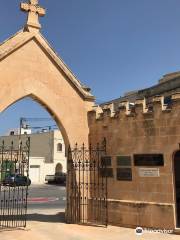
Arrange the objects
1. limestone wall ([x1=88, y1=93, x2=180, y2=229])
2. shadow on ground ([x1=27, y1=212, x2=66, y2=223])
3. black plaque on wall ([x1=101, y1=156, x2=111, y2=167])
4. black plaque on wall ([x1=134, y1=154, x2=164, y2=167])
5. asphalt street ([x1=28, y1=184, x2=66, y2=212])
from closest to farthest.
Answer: limestone wall ([x1=88, y1=93, x2=180, y2=229]), black plaque on wall ([x1=134, y1=154, x2=164, y2=167]), black plaque on wall ([x1=101, y1=156, x2=111, y2=167]), shadow on ground ([x1=27, y1=212, x2=66, y2=223]), asphalt street ([x1=28, y1=184, x2=66, y2=212])

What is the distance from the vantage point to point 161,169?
1163cm

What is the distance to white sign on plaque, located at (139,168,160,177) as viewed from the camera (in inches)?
463

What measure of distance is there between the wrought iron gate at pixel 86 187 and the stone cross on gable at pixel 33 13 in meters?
5.04

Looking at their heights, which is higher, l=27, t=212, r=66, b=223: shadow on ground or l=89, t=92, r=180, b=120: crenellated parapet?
l=89, t=92, r=180, b=120: crenellated parapet

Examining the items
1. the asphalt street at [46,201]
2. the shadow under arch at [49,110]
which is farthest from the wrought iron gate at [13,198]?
the shadow under arch at [49,110]

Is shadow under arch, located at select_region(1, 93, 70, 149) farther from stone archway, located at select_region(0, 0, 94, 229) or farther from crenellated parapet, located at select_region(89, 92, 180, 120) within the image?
crenellated parapet, located at select_region(89, 92, 180, 120)

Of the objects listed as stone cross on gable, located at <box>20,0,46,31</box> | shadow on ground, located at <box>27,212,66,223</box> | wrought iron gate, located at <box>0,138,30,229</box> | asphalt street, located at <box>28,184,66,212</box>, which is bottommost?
asphalt street, located at <box>28,184,66,212</box>

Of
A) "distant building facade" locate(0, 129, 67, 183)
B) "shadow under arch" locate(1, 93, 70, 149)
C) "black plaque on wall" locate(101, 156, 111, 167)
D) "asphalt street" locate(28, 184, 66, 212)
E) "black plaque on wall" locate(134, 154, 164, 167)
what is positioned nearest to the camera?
"black plaque on wall" locate(134, 154, 164, 167)

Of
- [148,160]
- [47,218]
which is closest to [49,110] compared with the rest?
[148,160]

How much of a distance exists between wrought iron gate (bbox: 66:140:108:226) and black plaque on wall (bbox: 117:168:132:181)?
2.21 feet

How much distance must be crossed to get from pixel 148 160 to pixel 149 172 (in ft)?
1.38

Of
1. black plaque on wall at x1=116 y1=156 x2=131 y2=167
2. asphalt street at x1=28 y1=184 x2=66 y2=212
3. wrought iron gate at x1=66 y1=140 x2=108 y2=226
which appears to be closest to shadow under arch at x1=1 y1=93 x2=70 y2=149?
wrought iron gate at x1=66 y1=140 x2=108 y2=226

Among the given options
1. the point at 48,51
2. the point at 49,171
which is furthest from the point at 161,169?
the point at 49,171

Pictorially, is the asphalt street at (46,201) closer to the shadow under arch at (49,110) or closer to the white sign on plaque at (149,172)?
the shadow under arch at (49,110)
